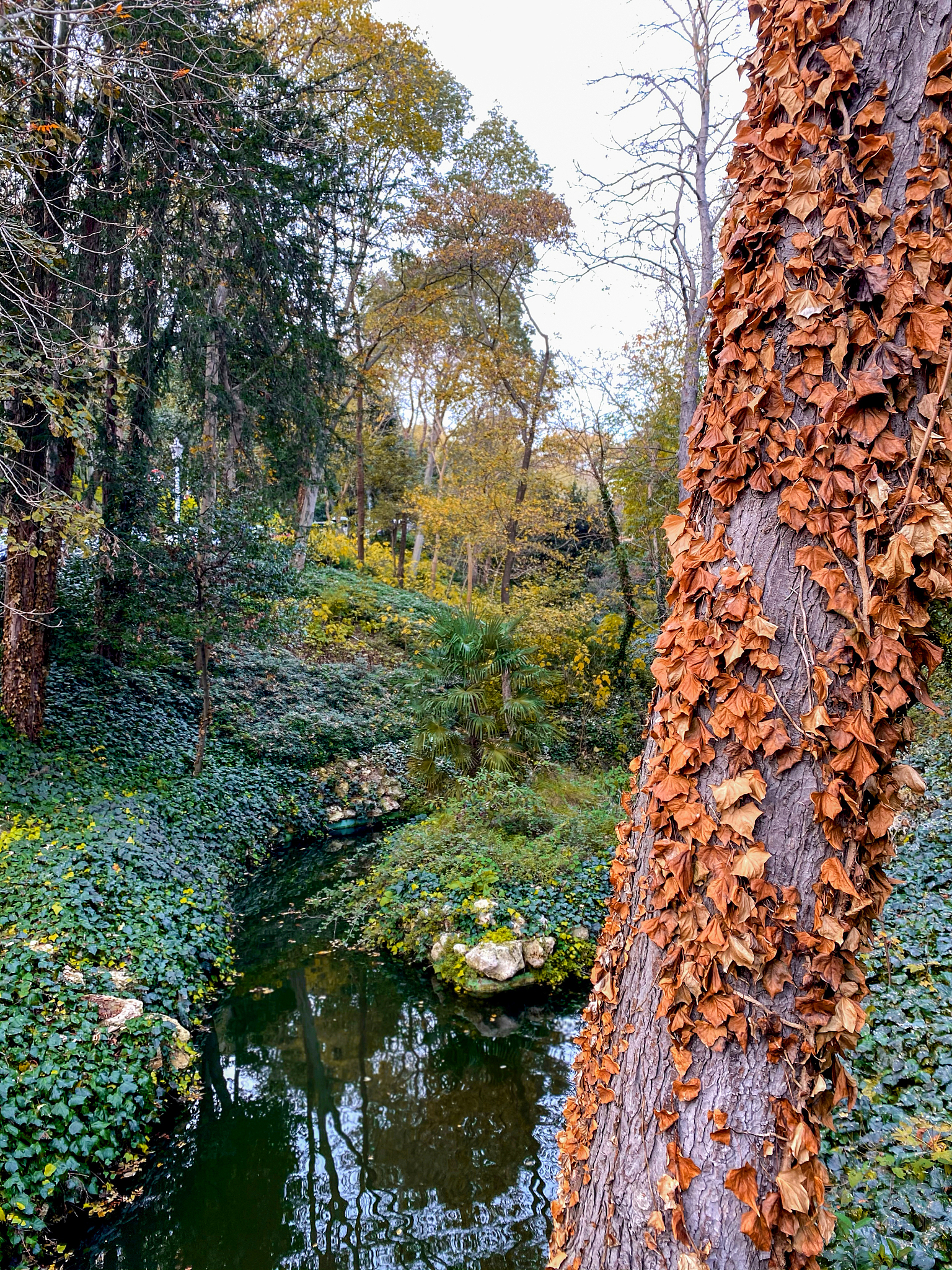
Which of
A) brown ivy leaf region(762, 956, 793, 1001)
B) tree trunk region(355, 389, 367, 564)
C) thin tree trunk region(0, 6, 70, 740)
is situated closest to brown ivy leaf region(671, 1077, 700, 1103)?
brown ivy leaf region(762, 956, 793, 1001)

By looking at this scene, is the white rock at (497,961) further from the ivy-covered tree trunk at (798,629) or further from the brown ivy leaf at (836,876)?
the brown ivy leaf at (836,876)

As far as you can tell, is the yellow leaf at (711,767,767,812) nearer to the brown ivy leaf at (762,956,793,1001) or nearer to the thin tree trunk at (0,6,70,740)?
the brown ivy leaf at (762,956,793,1001)

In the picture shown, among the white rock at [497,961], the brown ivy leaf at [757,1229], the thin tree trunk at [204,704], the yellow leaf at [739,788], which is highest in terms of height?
the yellow leaf at [739,788]

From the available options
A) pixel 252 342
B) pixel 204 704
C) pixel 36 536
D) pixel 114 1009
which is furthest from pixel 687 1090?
pixel 252 342

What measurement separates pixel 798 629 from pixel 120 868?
5.81 meters

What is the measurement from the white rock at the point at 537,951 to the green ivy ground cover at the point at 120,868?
8.41 ft

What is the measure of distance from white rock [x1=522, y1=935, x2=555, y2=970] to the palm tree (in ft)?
8.48

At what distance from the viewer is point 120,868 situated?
545 cm

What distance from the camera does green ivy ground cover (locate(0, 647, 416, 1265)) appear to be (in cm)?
343

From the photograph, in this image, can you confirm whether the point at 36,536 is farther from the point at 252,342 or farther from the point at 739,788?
the point at 739,788

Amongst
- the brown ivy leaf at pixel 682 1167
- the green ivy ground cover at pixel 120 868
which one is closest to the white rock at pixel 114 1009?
the green ivy ground cover at pixel 120 868

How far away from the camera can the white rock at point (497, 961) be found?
5395 millimetres

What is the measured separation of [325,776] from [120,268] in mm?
6991

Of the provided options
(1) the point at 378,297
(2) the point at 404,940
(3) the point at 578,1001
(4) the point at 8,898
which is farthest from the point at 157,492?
(1) the point at 378,297
